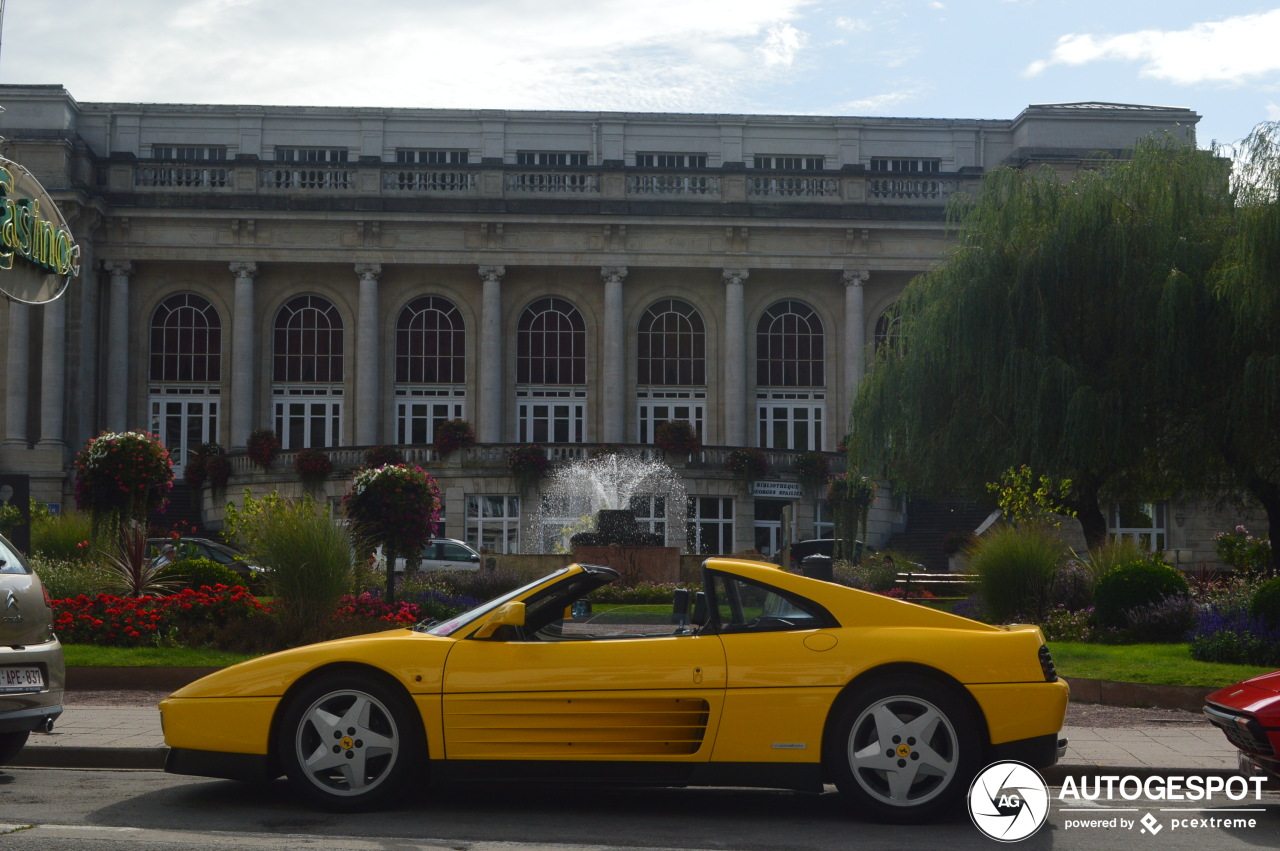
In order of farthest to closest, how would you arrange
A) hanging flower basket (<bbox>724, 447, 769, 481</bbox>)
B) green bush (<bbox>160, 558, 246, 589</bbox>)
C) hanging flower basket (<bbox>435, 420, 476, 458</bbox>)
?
hanging flower basket (<bbox>724, 447, 769, 481</bbox>) → hanging flower basket (<bbox>435, 420, 476, 458</bbox>) → green bush (<bbox>160, 558, 246, 589</bbox>)

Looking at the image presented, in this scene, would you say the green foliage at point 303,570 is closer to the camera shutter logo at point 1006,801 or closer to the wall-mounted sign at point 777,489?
the camera shutter logo at point 1006,801

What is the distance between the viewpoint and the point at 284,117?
185ft

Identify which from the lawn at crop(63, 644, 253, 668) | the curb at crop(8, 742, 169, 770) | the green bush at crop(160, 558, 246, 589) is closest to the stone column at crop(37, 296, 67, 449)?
the green bush at crop(160, 558, 246, 589)

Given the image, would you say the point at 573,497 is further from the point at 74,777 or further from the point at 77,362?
the point at 74,777

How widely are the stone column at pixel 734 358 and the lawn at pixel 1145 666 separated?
3475cm

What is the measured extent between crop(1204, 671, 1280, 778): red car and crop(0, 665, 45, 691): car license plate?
721cm

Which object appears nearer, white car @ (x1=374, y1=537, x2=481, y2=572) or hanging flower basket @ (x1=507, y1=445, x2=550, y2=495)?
white car @ (x1=374, y1=537, x2=481, y2=572)

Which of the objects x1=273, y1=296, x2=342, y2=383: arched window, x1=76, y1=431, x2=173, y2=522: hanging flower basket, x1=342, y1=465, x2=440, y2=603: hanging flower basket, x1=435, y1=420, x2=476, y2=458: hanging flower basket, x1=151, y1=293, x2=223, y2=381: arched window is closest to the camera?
x1=342, y1=465, x2=440, y2=603: hanging flower basket

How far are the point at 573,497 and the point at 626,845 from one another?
34620 millimetres

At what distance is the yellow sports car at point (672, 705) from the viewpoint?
23.2ft

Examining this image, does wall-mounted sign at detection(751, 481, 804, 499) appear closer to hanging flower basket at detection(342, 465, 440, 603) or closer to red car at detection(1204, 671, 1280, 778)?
hanging flower basket at detection(342, 465, 440, 603)

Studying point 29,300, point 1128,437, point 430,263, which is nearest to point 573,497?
point 430,263

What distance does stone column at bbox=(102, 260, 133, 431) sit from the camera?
5075 centimetres

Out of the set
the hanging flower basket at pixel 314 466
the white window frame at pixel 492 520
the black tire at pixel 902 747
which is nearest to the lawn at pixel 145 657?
the black tire at pixel 902 747
